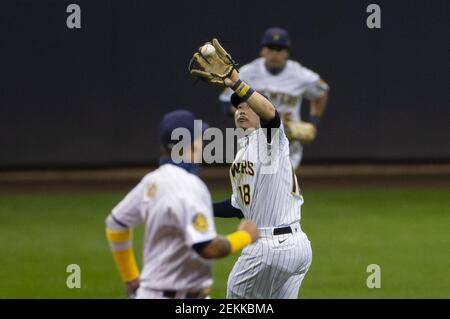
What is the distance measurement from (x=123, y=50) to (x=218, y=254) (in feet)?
34.2

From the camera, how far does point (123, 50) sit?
15781mm

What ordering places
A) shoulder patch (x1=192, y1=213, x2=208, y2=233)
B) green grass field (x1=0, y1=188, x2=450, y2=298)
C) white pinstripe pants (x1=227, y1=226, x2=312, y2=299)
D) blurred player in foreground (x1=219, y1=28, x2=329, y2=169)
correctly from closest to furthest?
shoulder patch (x1=192, y1=213, x2=208, y2=233) → white pinstripe pants (x1=227, y1=226, x2=312, y2=299) → green grass field (x1=0, y1=188, x2=450, y2=298) → blurred player in foreground (x1=219, y1=28, x2=329, y2=169)

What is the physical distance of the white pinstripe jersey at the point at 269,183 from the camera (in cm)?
712

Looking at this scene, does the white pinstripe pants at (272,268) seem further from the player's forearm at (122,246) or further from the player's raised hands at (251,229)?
the player's forearm at (122,246)

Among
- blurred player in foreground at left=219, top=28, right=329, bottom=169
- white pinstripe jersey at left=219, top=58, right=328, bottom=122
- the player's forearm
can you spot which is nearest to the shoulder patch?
the player's forearm

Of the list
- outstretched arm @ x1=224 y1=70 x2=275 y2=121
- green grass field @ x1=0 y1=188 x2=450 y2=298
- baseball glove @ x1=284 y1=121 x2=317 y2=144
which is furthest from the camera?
baseball glove @ x1=284 y1=121 x2=317 y2=144

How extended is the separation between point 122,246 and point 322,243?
6016mm

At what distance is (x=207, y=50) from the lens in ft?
21.9

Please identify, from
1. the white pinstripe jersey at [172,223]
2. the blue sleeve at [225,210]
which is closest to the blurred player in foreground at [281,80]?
the blue sleeve at [225,210]

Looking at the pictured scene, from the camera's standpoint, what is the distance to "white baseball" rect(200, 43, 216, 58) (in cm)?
667

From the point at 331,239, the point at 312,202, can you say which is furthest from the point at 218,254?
the point at 312,202

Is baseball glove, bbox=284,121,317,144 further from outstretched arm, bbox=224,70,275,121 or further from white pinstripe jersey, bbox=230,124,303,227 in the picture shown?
outstretched arm, bbox=224,70,275,121

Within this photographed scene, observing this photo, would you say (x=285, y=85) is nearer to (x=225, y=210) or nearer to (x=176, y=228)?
(x=225, y=210)

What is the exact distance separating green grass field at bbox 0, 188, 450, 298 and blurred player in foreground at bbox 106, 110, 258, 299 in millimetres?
3662
